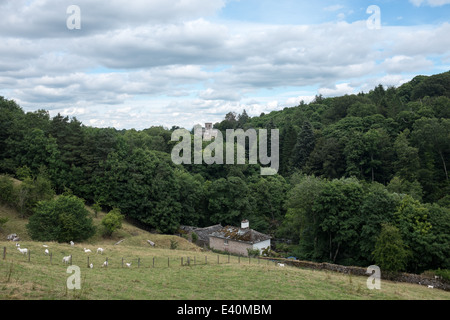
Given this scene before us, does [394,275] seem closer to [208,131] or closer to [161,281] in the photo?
[161,281]

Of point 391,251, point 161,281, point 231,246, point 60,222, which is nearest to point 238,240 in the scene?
point 231,246

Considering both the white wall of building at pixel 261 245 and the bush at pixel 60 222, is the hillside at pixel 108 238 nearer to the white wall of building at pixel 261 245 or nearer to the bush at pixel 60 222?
the bush at pixel 60 222

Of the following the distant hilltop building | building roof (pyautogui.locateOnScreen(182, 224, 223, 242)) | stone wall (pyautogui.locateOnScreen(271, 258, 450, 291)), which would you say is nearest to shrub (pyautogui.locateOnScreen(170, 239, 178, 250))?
building roof (pyautogui.locateOnScreen(182, 224, 223, 242))

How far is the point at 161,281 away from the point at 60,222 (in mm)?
18312

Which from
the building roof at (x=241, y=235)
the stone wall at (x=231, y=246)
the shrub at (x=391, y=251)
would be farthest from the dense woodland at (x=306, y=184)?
the stone wall at (x=231, y=246)

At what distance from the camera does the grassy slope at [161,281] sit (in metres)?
14.4

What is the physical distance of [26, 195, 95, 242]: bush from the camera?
102 ft

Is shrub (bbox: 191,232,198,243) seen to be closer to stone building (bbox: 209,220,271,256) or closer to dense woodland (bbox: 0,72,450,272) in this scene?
stone building (bbox: 209,220,271,256)

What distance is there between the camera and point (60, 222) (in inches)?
1246

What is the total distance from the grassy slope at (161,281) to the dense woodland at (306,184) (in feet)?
26.0

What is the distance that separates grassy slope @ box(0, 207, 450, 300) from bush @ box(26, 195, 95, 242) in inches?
201
